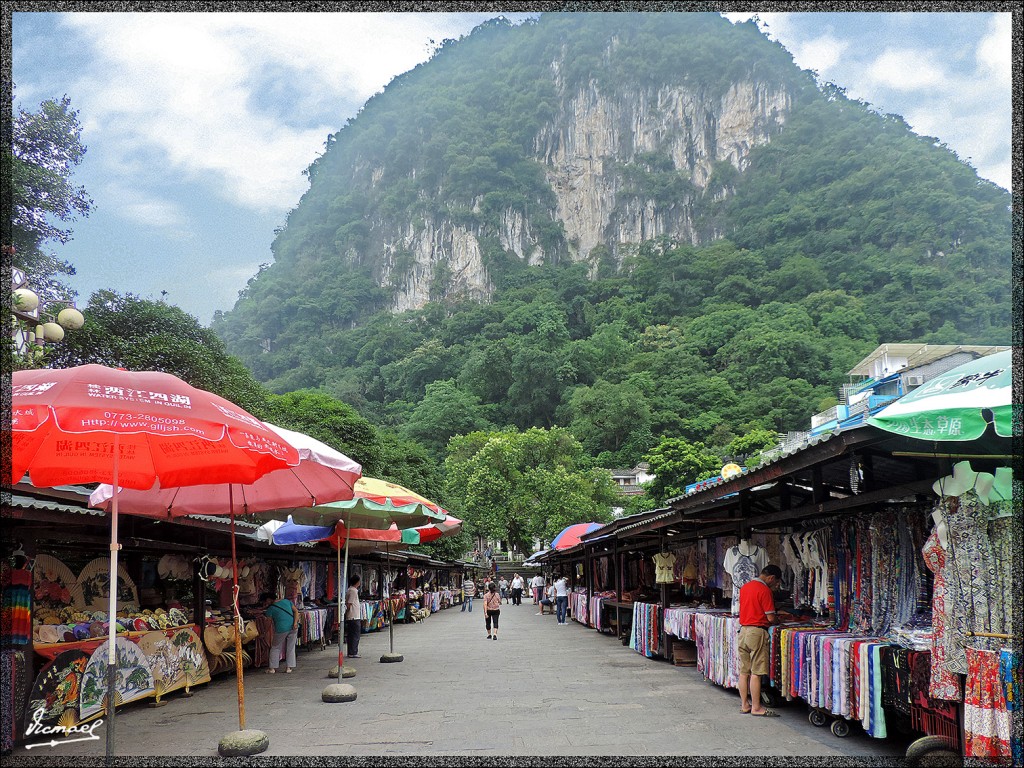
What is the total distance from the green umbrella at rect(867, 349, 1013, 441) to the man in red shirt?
314cm

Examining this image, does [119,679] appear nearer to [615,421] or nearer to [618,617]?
[618,617]

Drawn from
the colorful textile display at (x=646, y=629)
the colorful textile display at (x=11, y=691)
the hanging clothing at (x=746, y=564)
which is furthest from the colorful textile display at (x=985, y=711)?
the colorful textile display at (x=646, y=629)

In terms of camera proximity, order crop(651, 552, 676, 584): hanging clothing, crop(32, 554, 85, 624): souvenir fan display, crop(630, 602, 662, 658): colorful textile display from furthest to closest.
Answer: crop(630, 602, 662, 658): colorful textile display < crop(651, 552, 676, 584): hanging clothing < crop(32, 554, 85, 624): souvenir fan display

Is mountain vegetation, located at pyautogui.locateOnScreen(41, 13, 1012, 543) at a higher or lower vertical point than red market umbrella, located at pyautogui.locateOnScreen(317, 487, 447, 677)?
higher

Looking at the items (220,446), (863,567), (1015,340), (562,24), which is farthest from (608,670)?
(562,24)

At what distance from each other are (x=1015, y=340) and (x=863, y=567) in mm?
2957

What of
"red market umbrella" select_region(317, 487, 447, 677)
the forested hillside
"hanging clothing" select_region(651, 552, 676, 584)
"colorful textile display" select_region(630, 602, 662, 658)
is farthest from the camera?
the forested hillside

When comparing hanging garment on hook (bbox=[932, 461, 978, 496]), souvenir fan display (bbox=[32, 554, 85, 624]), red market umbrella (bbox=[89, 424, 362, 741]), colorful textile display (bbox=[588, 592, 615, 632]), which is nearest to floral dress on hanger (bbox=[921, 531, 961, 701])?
hanging garment on hook (bbox=[932, 461, 978, 496])

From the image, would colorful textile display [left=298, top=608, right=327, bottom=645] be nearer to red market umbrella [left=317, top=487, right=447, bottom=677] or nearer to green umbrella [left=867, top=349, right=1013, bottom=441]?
red market umbrella [left=317, top=487, right=447, bottom=677]

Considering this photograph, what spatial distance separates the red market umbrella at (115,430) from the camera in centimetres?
452

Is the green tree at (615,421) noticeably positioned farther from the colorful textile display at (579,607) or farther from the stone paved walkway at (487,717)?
the stone paved walkway at (487,717)

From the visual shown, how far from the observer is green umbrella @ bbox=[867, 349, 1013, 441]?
3.88m

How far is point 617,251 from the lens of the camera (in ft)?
373

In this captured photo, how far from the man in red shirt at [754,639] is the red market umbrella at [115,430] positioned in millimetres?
4097
